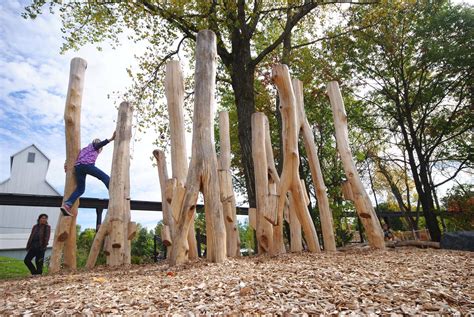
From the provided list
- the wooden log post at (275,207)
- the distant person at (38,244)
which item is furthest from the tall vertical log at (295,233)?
the distant person at (38,244)

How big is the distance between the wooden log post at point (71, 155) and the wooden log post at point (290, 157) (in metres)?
3.52

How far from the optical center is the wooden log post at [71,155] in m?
4.88

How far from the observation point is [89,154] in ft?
17.0

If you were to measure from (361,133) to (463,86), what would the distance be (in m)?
4.21

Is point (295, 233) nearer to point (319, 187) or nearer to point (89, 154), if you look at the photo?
point (319, 187)

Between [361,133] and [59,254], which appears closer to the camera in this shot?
[59,254]

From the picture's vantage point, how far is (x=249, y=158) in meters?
7.54

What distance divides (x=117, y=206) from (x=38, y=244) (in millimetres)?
2888

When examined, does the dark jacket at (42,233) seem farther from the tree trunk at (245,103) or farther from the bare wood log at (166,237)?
the tree trunk at (245,103)

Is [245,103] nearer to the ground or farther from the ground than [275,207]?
farther from the ground

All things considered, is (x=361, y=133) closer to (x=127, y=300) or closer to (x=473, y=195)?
(x=473, y=195)

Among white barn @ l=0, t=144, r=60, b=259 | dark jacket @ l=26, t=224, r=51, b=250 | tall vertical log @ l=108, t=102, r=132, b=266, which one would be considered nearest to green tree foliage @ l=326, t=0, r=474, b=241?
tall vertical log @ l=108, t=102, r=132, b=266

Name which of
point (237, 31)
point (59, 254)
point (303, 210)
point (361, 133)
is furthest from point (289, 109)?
point (361, 133)

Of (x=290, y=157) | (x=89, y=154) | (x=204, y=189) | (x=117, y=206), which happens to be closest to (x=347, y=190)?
(x=290, y=157)
